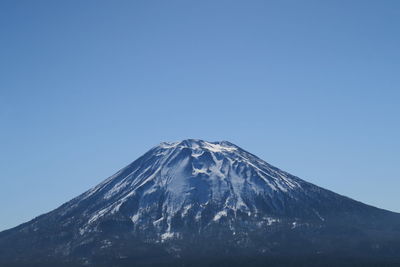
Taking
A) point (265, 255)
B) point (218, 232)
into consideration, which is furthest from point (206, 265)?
point (218, 232)

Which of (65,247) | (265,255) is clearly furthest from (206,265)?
(65,247)

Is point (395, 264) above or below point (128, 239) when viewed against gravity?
below

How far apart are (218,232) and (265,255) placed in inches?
1102

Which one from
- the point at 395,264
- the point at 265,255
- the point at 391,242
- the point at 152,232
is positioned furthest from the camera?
the point at 152,232

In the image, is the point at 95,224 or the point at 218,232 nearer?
the point at 218,232

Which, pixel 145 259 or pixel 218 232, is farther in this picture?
pixel 218 232

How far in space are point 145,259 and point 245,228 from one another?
42989 mm

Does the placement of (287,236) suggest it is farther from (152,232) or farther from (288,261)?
(152,232)

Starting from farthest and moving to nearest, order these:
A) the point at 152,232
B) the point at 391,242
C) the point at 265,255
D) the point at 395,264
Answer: the point at 152,232
the point at 391,242
the point at 265,255
the point at 395,264

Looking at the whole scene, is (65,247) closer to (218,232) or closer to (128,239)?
(128,239)

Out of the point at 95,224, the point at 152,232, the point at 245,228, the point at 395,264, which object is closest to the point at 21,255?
the point at 95,224

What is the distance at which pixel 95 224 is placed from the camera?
19738 cm

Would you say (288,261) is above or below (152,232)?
below

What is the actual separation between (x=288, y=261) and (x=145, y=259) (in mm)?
41496
